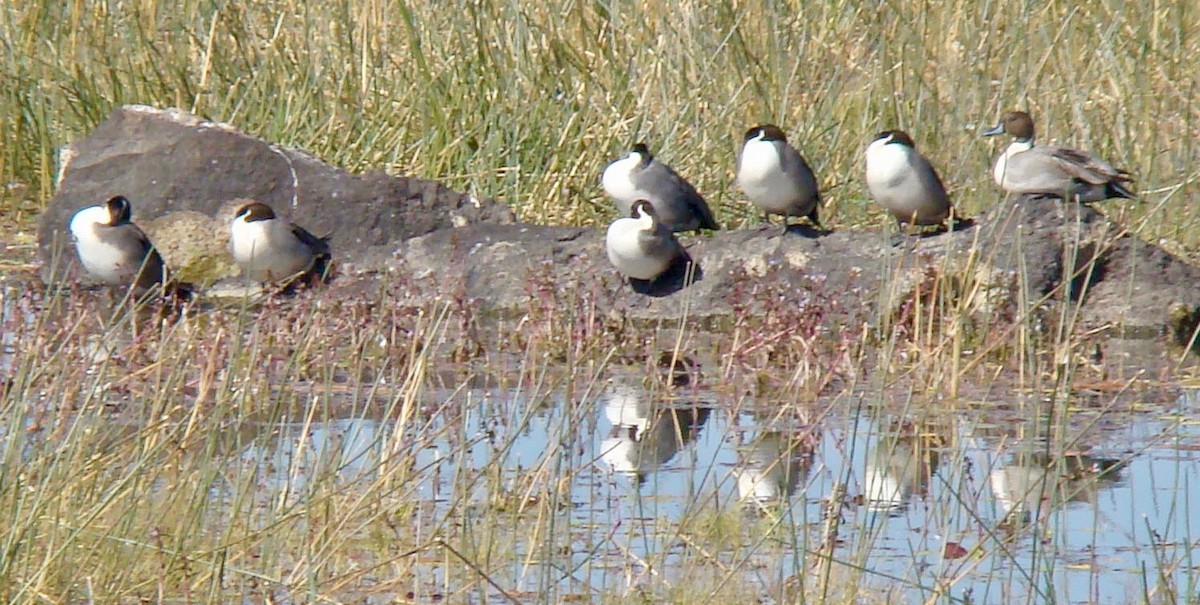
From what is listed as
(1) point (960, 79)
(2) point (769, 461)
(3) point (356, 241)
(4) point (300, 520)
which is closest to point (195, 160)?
(3) point (356, 241)

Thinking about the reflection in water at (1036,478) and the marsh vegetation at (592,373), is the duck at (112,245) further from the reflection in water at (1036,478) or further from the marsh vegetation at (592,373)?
the reflection in water at (1036,478)

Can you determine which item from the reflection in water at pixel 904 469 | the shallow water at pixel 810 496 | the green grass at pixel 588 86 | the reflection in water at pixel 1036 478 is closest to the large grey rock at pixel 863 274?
the green grass at pixel 588 86

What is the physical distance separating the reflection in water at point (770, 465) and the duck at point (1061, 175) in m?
2.85

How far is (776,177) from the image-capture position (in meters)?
7.85

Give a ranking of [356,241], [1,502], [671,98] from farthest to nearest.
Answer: [671,98], [356,241], [1,502]

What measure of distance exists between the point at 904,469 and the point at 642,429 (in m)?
0.88

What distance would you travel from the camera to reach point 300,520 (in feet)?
13.2

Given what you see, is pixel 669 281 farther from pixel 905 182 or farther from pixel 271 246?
pixel 271 246

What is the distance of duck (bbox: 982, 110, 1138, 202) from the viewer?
784 cm

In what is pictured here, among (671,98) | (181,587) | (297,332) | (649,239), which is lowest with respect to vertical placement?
(181,587)

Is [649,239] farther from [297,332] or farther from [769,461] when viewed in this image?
[769,461]

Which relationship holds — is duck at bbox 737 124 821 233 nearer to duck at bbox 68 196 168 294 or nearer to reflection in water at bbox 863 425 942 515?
duck at bbox 68 196 168 294

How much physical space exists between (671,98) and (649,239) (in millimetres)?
1736

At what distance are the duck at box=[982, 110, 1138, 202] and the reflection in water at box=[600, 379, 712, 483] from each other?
241cm
